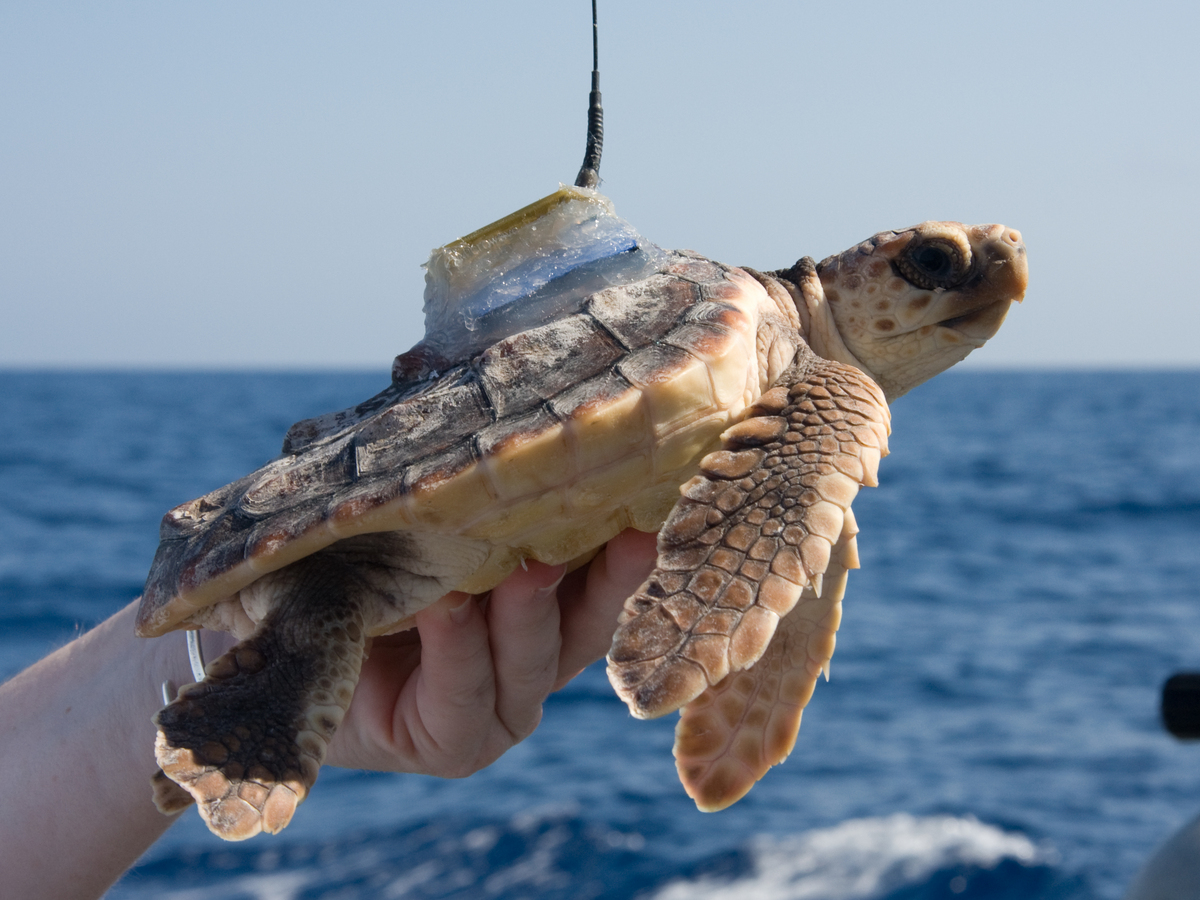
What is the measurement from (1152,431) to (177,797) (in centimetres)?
3812

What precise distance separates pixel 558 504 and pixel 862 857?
507 cm

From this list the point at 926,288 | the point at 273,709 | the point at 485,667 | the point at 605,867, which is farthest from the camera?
the point at 605,867

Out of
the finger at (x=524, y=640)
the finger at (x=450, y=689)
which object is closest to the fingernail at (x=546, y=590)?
the finger at (x=524, y=640)

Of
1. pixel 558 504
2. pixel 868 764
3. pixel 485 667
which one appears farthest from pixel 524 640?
pixel 868 764

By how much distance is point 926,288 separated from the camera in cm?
188

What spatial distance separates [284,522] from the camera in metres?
1.53

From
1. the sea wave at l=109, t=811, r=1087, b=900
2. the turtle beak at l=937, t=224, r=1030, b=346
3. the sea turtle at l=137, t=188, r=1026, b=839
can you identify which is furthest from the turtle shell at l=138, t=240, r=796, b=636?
the sea wave at l=109, t=811, r=1087, b=900

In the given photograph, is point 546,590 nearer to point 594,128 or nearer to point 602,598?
point 602,598

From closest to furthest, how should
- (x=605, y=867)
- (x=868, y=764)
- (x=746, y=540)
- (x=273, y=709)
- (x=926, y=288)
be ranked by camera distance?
1. (x=746, y=540)
2. (x=273, y=709)
3. (x=926, y=288)
4. (x=605, y=867)
5. (x=868, y=764)

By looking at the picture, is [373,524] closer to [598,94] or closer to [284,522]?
[284,522]

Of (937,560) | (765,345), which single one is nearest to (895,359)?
(765,345)

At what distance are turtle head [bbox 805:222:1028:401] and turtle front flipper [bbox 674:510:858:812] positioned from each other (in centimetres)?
59

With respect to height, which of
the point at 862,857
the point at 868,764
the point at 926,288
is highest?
the point at 926,288

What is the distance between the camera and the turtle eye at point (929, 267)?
1864mm
